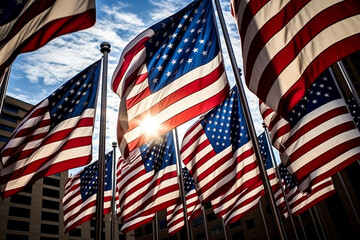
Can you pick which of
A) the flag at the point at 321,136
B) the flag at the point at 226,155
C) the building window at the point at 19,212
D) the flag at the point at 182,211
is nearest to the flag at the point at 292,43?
the flag at the point at 321,136

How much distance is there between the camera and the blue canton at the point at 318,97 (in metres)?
9.30

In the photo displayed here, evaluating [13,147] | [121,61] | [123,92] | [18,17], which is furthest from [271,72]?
[13,147]

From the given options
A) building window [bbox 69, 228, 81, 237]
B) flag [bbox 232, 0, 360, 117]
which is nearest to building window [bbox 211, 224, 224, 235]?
building window [bbox 69, 228, 81, 237]

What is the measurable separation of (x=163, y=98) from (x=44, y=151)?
4.09 meters

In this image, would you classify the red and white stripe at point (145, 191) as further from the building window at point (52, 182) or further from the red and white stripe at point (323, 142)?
the building window at point (52, 182)

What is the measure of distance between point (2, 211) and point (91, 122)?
52.6 m

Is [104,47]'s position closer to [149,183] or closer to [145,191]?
[149,183]

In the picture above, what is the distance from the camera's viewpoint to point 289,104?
5.74 m

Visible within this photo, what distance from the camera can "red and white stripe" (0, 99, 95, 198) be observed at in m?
8.73

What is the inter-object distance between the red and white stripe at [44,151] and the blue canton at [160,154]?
4.82 meters

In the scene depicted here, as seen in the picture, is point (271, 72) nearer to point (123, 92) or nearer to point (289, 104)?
point (289, 104)

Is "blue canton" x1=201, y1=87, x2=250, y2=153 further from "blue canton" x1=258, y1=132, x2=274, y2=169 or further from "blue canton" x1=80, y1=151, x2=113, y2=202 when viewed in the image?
"blue canton" x1=80, y1=151, x2=113, y2=202

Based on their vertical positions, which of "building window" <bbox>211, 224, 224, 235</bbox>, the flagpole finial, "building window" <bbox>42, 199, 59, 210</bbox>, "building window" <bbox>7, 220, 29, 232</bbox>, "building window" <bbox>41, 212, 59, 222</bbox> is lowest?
the flagpole finial

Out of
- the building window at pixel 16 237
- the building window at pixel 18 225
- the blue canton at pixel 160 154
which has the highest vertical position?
the building window at pixel 18 225
